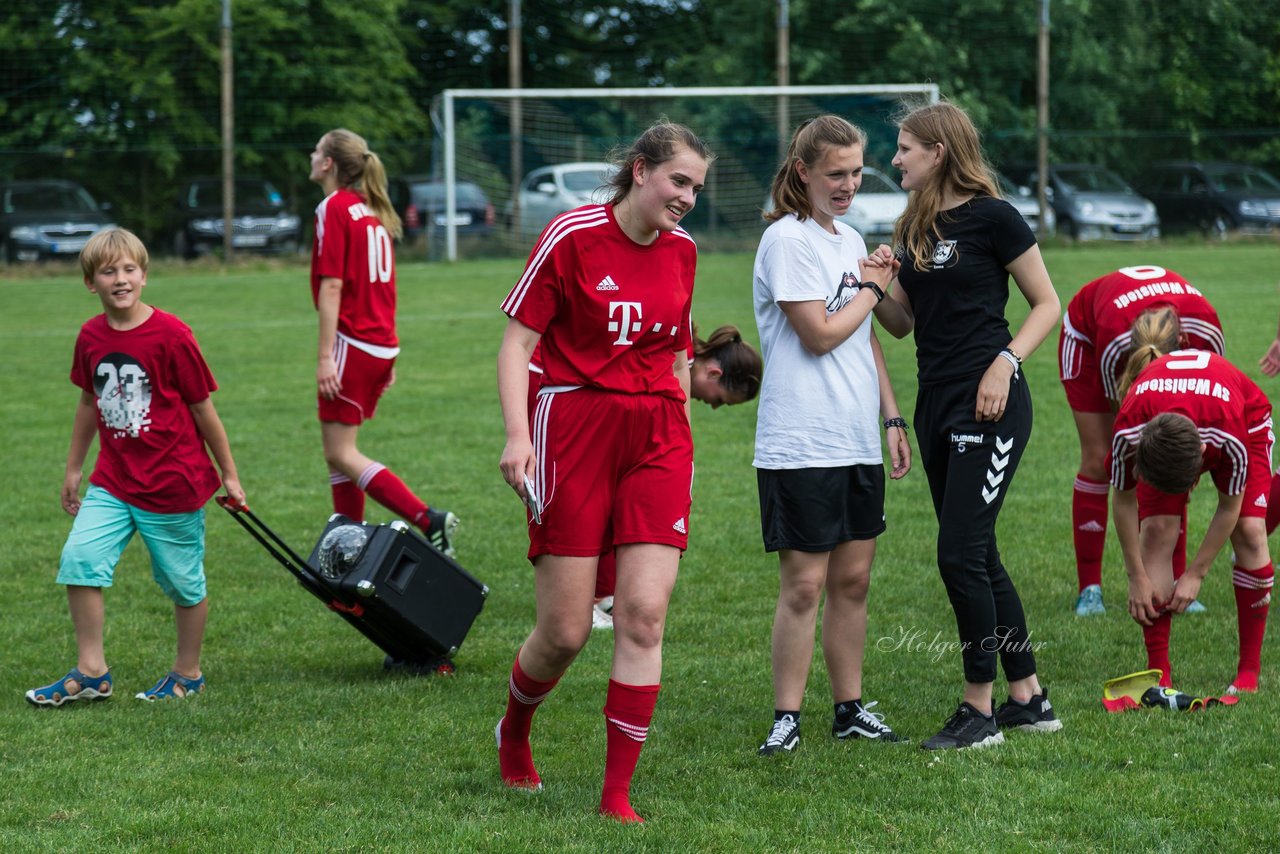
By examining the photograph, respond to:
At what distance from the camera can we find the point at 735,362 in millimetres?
5363

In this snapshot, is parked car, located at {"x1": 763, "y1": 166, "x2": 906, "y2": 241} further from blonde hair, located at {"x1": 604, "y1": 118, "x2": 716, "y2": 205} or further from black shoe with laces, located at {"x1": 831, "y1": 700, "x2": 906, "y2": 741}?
blonde hair, located at {"x1": 604, "y1": 118, "x2": 716, "y2": 205}

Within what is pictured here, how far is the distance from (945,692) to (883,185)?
61.7 feet

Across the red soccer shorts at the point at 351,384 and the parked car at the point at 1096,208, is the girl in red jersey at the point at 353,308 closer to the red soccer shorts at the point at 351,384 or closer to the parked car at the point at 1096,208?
the red soccer shorts at the point at 351,384

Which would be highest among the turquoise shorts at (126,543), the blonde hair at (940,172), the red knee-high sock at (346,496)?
the blonde hair at (940,172)

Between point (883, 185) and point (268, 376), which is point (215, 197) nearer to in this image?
point (883, 185)

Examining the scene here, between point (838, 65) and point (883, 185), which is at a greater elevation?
point (838, 65)

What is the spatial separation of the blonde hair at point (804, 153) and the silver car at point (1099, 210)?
2268 cm

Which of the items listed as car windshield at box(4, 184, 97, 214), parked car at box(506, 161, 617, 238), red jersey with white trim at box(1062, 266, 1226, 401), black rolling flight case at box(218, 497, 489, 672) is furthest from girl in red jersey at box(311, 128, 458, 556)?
car windshield at box(4, 184, 97, 214)

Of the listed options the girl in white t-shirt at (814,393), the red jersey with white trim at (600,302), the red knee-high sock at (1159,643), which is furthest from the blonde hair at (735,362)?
the red knee-high sock at (1159,643)

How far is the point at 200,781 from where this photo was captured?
4.32 metres

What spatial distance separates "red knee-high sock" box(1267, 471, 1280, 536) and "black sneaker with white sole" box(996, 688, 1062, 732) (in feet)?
5.19

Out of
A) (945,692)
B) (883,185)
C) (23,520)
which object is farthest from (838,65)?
(945,692)

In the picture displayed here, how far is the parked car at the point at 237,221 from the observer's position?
25.0 metres

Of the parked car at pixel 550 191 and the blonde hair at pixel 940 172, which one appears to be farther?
the parked car at pixel 550 191
